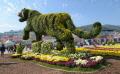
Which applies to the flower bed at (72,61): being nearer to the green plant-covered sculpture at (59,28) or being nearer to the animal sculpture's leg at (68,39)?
the animal sculpture's leg at (68,39)

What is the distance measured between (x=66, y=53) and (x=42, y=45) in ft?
12.3

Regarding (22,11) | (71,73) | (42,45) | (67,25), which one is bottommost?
(71,73)

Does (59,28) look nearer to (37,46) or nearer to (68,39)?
(68,39)

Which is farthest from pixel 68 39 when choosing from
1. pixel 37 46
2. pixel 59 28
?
pixel 37 46

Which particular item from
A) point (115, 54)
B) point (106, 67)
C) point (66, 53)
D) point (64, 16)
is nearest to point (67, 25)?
point (64, 16)

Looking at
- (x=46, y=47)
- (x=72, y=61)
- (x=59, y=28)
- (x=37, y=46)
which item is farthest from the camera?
(x=37, y=46)

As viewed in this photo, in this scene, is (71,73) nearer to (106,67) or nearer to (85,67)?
(85,67)

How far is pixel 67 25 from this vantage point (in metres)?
27.2

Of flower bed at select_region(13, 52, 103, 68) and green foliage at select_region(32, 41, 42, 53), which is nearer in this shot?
flower bed at select_region(13, 52, 103, 68)

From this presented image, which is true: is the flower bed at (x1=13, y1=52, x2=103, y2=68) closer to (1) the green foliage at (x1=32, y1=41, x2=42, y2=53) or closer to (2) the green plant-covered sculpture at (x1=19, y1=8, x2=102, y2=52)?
(2) the green plant-covered sculpture at (x1=19, y1=8, x2=102, y2=52)

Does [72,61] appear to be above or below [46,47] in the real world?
below

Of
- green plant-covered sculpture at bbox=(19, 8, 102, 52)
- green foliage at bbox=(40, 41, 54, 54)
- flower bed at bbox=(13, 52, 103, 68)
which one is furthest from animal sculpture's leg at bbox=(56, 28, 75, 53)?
green foliage at bbox=(40, 41, 54, 54)

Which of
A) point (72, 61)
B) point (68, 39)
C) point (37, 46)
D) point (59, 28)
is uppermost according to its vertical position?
point (59, 28)

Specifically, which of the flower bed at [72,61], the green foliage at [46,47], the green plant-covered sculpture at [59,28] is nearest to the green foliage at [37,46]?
the green plant-covered sculpture at [59,28]
